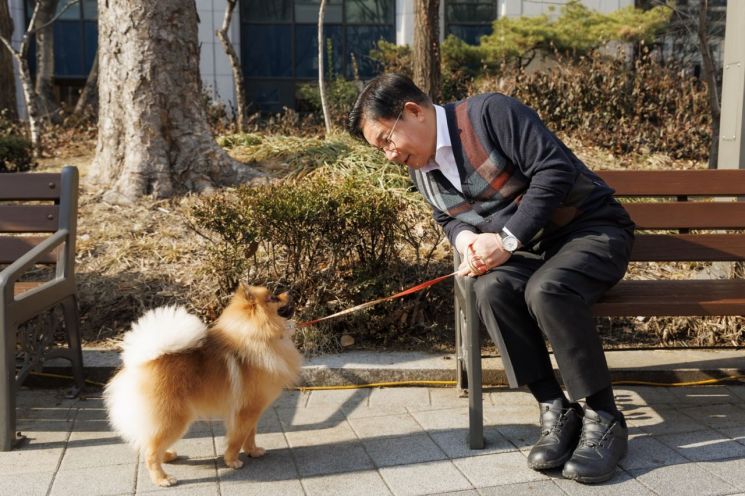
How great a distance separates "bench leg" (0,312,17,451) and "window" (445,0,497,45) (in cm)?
1568

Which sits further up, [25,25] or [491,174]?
[25,25]

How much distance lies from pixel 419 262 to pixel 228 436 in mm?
2059

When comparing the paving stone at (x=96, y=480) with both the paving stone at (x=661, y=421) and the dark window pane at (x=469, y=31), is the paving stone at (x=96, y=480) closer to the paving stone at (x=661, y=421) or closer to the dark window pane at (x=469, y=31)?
the paving stone at (x=661, y=421)

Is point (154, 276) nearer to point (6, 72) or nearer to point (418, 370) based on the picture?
point (418, 370)

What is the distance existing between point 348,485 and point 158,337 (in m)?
1.02

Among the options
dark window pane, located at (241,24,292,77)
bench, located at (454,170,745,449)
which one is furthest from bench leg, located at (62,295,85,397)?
dark window pane, located at (241,24,292,77)

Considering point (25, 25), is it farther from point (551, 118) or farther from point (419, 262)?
point (419, 262)

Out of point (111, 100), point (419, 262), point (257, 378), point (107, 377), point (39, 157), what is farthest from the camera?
point (39, 157)

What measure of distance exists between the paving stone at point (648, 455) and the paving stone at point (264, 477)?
57.6 inches

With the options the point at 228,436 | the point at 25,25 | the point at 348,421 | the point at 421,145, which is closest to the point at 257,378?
the point at 228,436

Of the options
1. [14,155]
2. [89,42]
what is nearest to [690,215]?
[14,155]

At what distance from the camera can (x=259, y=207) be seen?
4.40 metres

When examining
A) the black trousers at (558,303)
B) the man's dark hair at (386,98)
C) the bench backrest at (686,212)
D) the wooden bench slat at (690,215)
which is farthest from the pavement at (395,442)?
the man's dark hair at (386,98)

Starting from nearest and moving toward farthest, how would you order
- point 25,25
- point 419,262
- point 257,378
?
point 257,378 → point 419,262 → point 25,25
